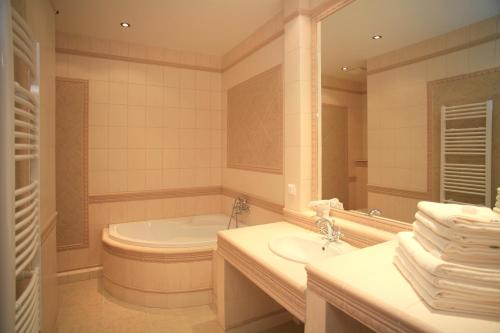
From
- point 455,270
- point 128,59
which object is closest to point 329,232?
point 455,270

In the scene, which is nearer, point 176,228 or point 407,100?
point 407,100

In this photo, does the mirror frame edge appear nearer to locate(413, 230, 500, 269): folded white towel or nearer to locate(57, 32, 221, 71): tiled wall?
locate(413, 230, 500, 269): folded white towel

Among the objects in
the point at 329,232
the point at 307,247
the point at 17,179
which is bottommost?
the point at 307,247

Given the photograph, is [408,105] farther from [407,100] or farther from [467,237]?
[467,237]

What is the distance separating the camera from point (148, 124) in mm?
3391

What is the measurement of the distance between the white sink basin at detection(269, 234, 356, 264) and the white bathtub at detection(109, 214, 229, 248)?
146cm

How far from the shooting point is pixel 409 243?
1.04 meters

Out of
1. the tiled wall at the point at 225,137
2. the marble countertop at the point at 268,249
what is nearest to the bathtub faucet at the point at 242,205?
the tiled wall at the point at 225,137

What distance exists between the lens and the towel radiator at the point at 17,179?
3.04 feet

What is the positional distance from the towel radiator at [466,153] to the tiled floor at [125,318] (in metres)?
1.56

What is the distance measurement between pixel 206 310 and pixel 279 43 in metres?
2.45

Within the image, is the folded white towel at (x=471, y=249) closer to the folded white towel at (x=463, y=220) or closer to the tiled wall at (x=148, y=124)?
the folded white towel at (x=463, y=220)

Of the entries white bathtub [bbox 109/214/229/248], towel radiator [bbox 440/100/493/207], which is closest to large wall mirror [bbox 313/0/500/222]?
towel radiator [bbox 440/100/493/207]

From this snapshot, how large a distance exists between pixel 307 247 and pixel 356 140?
0.79 m
